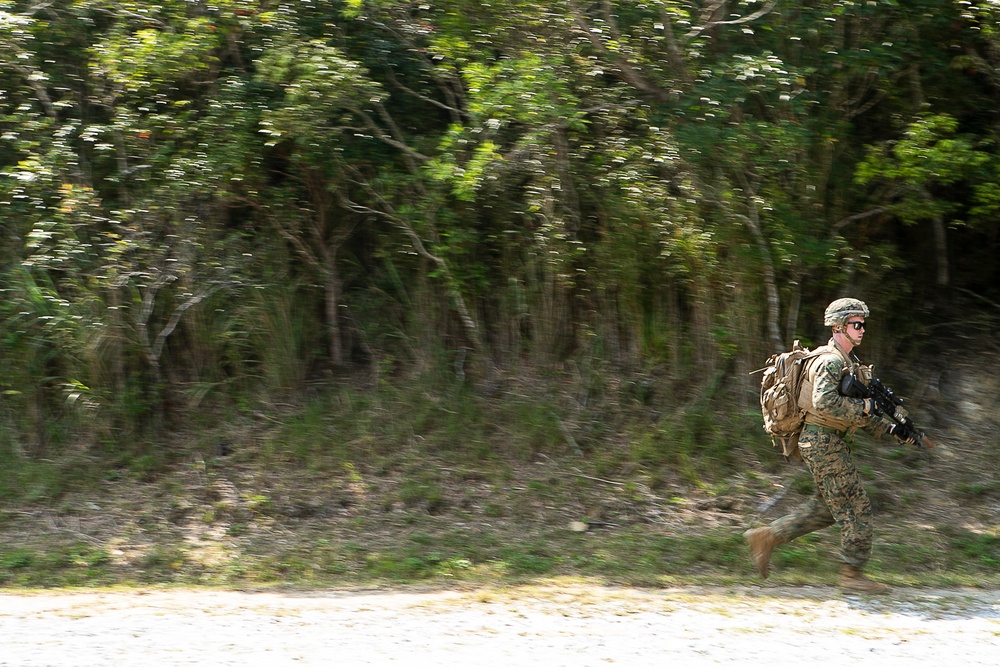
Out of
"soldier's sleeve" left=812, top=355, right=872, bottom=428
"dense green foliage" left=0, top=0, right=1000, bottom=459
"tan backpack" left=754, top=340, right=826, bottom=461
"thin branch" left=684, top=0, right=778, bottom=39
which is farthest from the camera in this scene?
"dense green foliage" left=0, top=0, right=1000, bottom=459

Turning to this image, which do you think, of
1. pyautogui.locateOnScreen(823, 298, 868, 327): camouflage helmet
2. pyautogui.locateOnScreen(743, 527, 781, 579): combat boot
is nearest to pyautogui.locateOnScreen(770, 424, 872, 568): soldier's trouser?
pyautogui.locateOnScreen(743, 527, 781, 579): combat boot

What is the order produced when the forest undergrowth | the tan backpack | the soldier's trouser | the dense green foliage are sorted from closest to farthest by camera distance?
the soldier's trouser
the tan backpack
the forest undergrowth
the dense green foliage

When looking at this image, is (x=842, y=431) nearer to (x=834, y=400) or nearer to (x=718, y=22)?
(x=834, y=400)

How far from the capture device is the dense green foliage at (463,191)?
7.95 meters

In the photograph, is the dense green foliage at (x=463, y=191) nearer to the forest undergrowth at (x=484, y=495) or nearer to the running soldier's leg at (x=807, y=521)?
the forest undergrowth at (x=484, y=495)

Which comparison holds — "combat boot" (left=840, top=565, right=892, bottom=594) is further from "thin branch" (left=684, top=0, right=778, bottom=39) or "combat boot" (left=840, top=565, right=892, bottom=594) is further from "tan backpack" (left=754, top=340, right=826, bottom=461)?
"thin branch" (left=684, top=0, right=778, bottom=39)

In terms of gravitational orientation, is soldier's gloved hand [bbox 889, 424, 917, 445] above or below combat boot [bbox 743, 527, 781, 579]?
above

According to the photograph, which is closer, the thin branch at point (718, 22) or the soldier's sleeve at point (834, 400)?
the soldier's sleeve at point (834, 400)

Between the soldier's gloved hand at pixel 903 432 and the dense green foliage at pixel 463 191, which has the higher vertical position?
the dense green foliage at pixel 463 191

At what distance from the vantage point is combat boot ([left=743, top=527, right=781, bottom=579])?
631 cm

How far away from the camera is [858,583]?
20.2 ft

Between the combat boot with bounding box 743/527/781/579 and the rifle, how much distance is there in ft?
3.46

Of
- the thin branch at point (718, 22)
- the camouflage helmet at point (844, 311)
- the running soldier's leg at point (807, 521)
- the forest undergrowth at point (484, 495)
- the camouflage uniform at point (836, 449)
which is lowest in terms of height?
the forest undergrowth at point (484, 495)

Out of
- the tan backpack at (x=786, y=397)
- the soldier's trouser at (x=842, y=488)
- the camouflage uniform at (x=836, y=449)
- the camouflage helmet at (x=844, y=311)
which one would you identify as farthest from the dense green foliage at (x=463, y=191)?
the soldier's trouser at (x=842, y=488)
